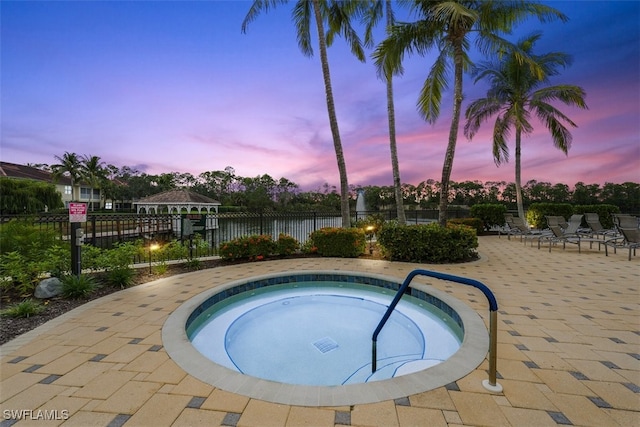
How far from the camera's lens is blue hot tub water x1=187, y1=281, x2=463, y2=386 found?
2.91 m

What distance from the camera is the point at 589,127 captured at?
41.7 ft

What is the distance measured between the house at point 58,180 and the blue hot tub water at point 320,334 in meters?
32.5

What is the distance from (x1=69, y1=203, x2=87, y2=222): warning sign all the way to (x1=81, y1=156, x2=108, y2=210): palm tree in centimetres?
4526

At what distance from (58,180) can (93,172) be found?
401cm

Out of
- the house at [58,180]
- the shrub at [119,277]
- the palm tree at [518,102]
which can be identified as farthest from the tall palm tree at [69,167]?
the palm tree at [518,102]

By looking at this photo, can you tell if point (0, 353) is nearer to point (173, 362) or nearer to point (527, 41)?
point (173, 362)

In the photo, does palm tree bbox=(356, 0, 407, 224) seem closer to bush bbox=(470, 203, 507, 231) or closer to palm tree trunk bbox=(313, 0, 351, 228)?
palm tree trunk bbox=(313, 0, 351, 228)

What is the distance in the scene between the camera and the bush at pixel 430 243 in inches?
268

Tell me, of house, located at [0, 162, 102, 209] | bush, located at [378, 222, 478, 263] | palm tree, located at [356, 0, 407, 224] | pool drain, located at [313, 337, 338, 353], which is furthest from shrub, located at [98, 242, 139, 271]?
house, located at [0, 162, 102, 209]

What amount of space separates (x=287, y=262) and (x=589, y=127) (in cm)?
1598

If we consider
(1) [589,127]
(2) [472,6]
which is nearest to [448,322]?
(2) [472,6]

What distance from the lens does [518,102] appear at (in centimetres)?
1331

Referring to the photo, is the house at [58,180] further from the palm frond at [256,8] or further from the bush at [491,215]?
the bush at [491,215]

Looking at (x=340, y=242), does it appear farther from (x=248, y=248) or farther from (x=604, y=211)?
(x=604, y=211)
